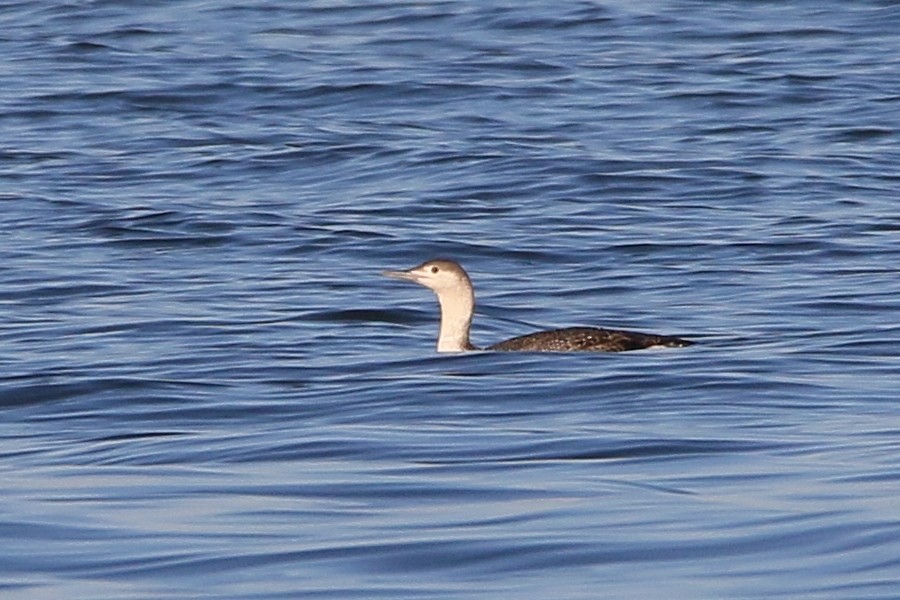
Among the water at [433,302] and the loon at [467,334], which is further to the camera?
the loon at [467,334]

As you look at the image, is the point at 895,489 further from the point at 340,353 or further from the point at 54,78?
the point at 54,78

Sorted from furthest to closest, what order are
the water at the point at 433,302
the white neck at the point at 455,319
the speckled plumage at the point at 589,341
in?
the white neck at the point at 455,319 < the speckled plumage at the point at 589,341 < the water at the point at 433,302

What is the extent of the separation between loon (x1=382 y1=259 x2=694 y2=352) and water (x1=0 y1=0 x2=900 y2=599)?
A: 212 millimetres

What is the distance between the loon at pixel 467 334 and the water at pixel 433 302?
0.21 metres

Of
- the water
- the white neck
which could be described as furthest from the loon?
the water

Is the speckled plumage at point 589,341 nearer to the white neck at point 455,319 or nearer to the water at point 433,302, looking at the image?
the water at point 433,302

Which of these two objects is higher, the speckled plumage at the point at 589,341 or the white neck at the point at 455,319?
the speckled plumage at the point at 589,341

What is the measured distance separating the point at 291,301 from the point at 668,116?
32.8 ft

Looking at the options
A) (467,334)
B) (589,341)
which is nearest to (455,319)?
(467,334)

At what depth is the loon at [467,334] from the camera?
1297 cm

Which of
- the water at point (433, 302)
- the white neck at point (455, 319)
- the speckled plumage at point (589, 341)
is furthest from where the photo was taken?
the white neck at point (455, 319)

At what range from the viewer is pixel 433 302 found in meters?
16.6

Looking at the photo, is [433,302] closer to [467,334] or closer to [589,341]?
[467,334]

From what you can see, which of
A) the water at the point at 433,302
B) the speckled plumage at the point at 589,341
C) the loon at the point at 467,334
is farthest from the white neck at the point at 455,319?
the speckled plumage at the point at 589,341
